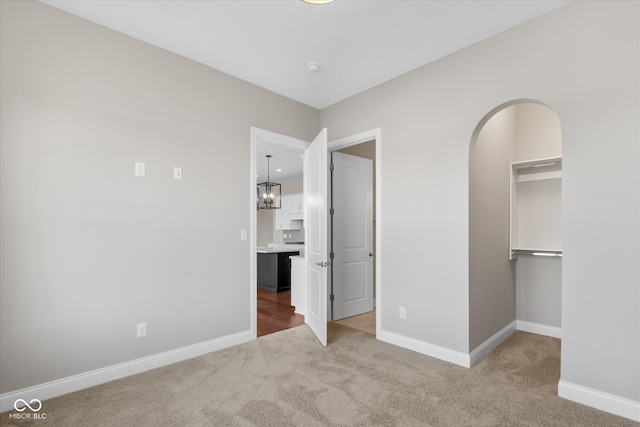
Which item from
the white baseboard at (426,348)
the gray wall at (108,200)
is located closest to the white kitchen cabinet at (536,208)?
the white baseboard at (426,348)

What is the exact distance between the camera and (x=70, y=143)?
2.43 metres

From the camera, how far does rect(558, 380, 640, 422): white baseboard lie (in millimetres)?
2045

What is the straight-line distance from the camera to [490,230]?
3.27 meters

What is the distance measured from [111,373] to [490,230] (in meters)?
3.66

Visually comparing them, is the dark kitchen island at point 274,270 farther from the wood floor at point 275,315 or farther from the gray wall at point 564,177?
the gray wall at point 564,177

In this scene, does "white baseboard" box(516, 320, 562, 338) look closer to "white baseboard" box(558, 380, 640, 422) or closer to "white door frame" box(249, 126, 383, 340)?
"white baseboard" box(558, 380, 640, 422)

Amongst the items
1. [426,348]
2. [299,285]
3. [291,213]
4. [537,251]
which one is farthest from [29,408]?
[291,213]

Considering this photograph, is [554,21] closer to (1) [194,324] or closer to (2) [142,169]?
(2) [142,169]

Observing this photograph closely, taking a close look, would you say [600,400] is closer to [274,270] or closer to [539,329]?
[539,329]

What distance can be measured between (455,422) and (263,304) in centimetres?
382

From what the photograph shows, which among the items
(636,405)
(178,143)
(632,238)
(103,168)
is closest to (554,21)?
(632,238)

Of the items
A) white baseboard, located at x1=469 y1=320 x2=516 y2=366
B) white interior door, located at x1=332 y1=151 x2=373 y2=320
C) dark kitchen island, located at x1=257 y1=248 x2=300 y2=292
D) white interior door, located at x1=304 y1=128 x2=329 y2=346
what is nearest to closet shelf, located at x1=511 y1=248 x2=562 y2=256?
Result: white baseboard, located at x1=469 y1=320 x2=516 y2=366

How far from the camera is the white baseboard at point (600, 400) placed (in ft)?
6.71

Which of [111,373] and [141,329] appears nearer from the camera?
[111,373]
